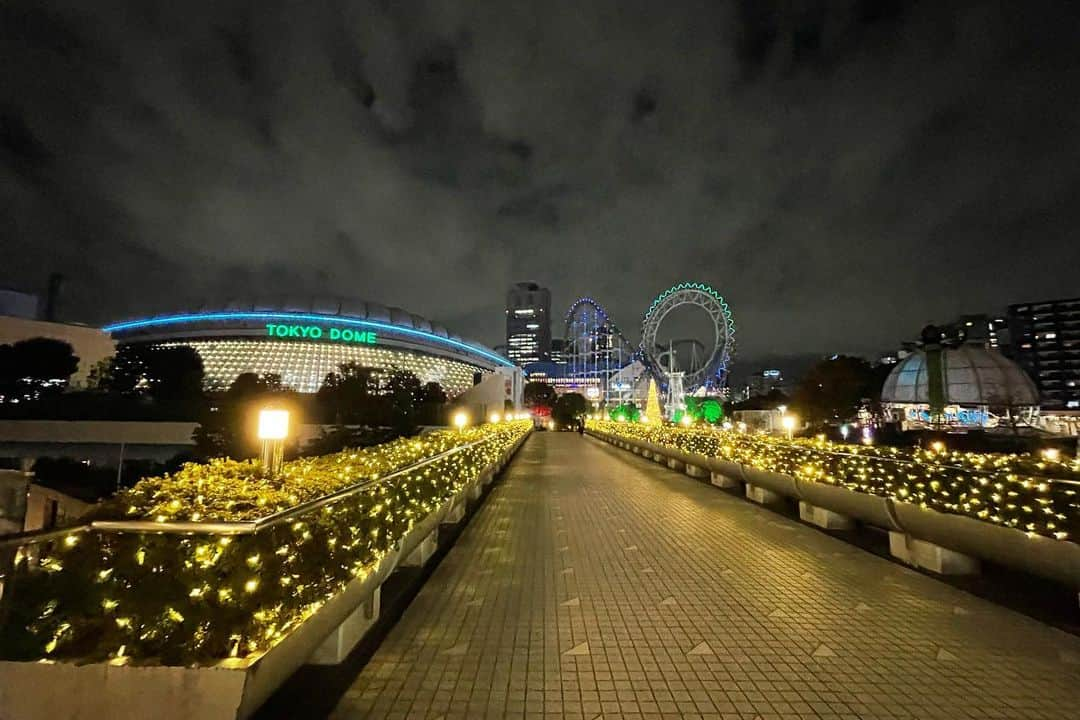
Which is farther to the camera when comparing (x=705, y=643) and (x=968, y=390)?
(x=968, y=390)

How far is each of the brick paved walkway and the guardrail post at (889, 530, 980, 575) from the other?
0.82 feet

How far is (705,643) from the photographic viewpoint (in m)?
4.03

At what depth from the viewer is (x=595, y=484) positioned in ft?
44.8

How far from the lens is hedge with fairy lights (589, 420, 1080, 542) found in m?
4.43

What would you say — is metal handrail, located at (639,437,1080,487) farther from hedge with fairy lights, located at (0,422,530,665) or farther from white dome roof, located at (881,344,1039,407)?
white dome roof, located at (881,344,1039,407)

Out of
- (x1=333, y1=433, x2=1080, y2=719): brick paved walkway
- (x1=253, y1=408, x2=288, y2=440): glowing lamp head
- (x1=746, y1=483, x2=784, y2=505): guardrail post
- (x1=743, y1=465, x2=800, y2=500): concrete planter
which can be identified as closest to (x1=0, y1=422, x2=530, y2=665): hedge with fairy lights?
(x1=333, y1=433, x2=1080, y2=719): brick paved walkway

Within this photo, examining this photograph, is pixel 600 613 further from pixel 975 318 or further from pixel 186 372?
pixel 975 318

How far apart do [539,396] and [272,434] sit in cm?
9096

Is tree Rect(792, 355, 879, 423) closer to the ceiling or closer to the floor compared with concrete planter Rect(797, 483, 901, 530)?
closer to the ceiling

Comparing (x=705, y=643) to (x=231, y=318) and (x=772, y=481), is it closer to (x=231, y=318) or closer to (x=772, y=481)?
(x=772, y=481)

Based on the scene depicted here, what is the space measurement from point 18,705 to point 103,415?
54153 mm

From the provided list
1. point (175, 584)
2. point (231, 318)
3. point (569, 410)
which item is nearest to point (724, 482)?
point (175, 584)

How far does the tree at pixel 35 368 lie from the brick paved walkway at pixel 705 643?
211 ft

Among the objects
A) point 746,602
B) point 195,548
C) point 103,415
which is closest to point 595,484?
point 746,602
